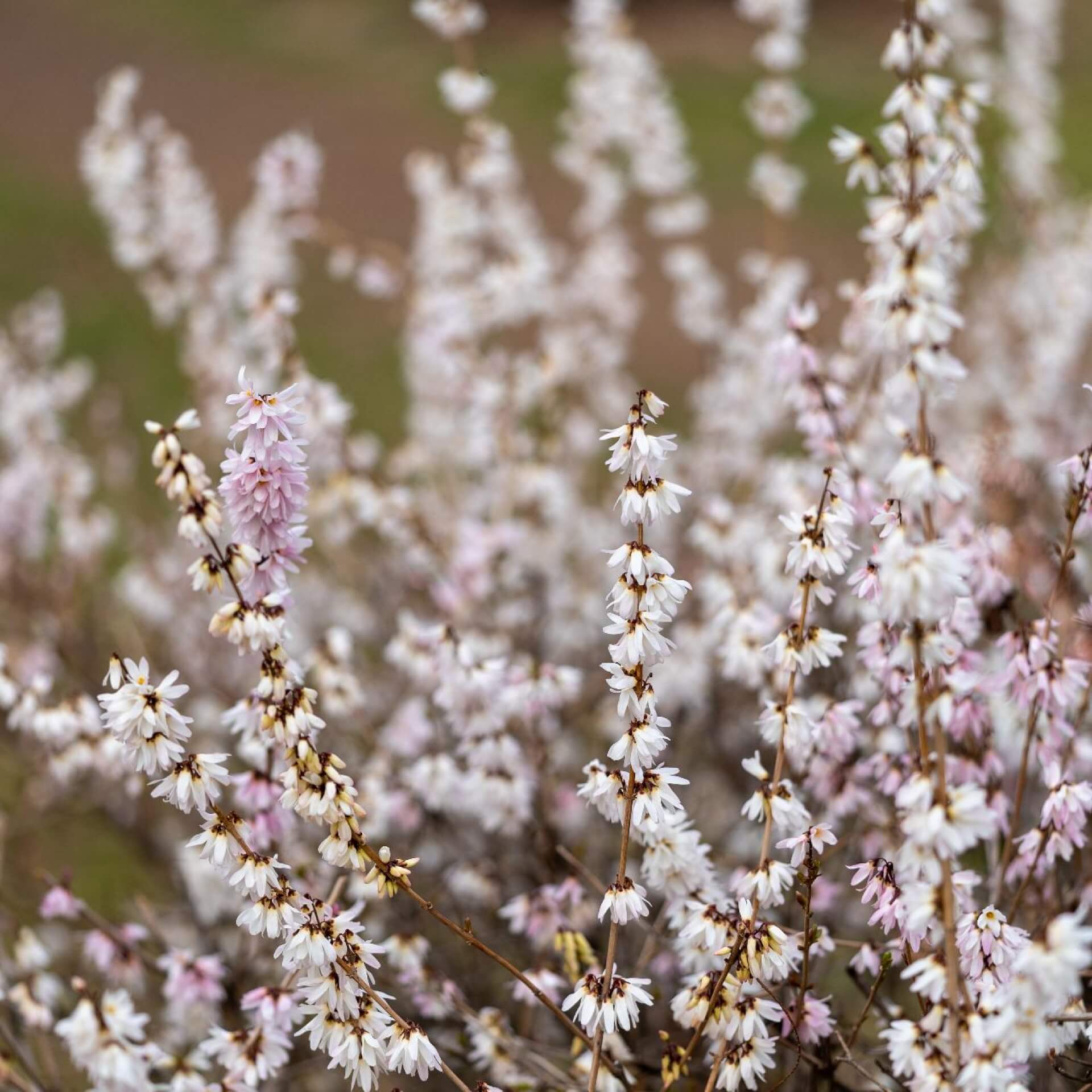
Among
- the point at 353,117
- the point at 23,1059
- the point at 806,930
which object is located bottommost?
the point at 23,1059

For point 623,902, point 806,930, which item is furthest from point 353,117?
point 806,930

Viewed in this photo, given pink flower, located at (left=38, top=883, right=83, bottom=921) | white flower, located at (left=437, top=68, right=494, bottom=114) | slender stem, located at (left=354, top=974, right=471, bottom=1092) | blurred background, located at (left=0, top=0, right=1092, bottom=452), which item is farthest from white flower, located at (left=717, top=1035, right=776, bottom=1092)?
blurred background, located at (left=0, top=0, right=1092, bottom=452)

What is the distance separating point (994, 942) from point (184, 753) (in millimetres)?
1326

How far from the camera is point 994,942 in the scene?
6.19 ft

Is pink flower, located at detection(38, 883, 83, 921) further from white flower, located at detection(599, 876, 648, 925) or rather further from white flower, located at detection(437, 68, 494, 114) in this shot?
white flower, located at detection(437, 68, 494, 114)

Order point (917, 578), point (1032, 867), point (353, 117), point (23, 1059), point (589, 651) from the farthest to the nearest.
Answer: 1. point (353, 117)
2. point (589, 651)
3. point (23, 1059)
4. point (1032, 867)
5. point (917, 578)

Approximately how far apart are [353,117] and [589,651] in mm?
12047

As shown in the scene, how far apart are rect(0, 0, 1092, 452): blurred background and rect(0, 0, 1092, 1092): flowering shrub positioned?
4.08 meters

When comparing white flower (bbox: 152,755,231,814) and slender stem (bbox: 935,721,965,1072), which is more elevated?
slender stem (bbox: 935,721,965,1072)

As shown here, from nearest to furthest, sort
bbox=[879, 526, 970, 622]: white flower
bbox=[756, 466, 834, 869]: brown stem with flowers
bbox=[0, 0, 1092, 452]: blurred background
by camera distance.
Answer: bbox=[879, 526, 970, 622]: white flower → bbox=[756, 466, 834, 869]: brown stem with flowers → bbox=[0, 0, 1092, 452]: blurred background

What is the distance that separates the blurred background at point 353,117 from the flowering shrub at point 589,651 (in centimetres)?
408

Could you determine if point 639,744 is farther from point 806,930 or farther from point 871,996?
point 871,996

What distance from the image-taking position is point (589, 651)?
190 inches

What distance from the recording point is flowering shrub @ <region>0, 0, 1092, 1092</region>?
1.88 m
